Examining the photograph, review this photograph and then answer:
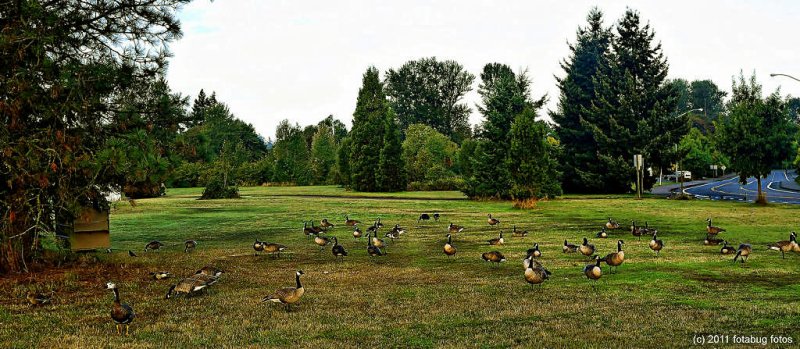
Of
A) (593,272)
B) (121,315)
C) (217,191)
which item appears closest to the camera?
(121,315)

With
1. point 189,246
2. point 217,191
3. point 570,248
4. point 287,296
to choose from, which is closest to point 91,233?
point 189,246

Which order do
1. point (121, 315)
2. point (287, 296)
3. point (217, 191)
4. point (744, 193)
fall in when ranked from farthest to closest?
point (217, 191) < point (744, 193) < point (287, 296) < point (121, 315)

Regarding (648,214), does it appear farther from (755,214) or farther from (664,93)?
(664,93)

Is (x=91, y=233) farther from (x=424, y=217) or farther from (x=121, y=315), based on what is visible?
(x=424, y=217)

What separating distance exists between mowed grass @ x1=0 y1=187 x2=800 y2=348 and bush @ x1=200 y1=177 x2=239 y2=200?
34973 mm

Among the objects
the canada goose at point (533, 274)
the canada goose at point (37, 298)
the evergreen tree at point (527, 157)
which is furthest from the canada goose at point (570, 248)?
the evergreen tree at point (527, 157)

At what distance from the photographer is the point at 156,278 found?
14586 mm

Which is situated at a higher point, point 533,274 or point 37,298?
point 533,274

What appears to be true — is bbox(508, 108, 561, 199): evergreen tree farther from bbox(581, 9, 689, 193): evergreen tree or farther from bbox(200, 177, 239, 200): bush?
bbox(200, 177, 239, 200): bush

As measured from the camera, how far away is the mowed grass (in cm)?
913

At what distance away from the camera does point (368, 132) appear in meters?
72.6

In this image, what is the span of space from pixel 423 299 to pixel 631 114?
4715 centimetres

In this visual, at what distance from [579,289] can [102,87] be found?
11.8 m

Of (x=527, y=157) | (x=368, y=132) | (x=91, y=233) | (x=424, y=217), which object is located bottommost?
(x=424, y=217)
